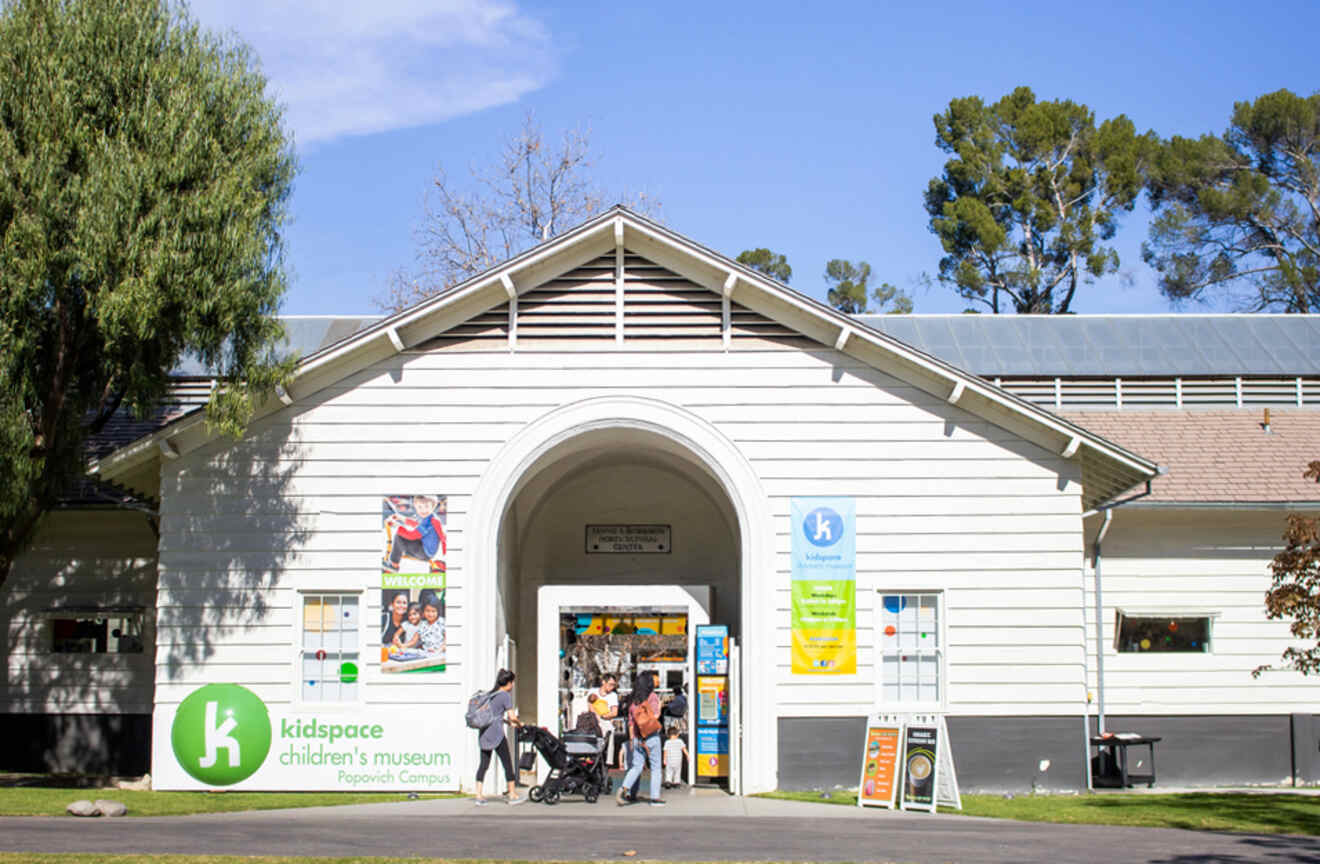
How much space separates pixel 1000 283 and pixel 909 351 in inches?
1122

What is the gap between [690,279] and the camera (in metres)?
17.8

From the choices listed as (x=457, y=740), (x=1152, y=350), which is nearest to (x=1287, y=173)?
(x=1152, y=350)

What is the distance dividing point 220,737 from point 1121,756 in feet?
39.7

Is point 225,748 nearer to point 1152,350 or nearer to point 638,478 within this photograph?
point 638,478

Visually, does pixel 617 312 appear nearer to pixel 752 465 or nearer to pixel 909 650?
pixel 752 465

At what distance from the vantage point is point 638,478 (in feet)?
72.3

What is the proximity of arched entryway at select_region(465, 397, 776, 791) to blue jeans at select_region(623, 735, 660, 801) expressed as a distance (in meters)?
1.23

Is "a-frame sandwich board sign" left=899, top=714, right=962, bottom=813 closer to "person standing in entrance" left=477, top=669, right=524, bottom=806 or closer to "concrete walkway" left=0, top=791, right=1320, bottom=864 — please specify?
"concrete walkway" left=0, top=791, right=1320, bottom=864

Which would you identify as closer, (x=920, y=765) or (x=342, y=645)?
(x=920, y=765)

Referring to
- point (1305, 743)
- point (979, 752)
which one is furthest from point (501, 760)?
point (1305, 743)

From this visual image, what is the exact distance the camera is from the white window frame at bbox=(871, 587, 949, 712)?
17.3 metres

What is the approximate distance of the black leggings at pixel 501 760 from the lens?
16.1m

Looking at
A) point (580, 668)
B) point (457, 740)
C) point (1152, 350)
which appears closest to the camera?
point (457, 740)

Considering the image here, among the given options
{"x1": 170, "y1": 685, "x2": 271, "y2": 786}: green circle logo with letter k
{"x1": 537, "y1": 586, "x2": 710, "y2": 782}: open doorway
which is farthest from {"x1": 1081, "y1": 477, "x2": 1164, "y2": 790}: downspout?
{"x1": 170, "y1": 685, "x2": 271, "y2": 786}: green circle logo with letter k
